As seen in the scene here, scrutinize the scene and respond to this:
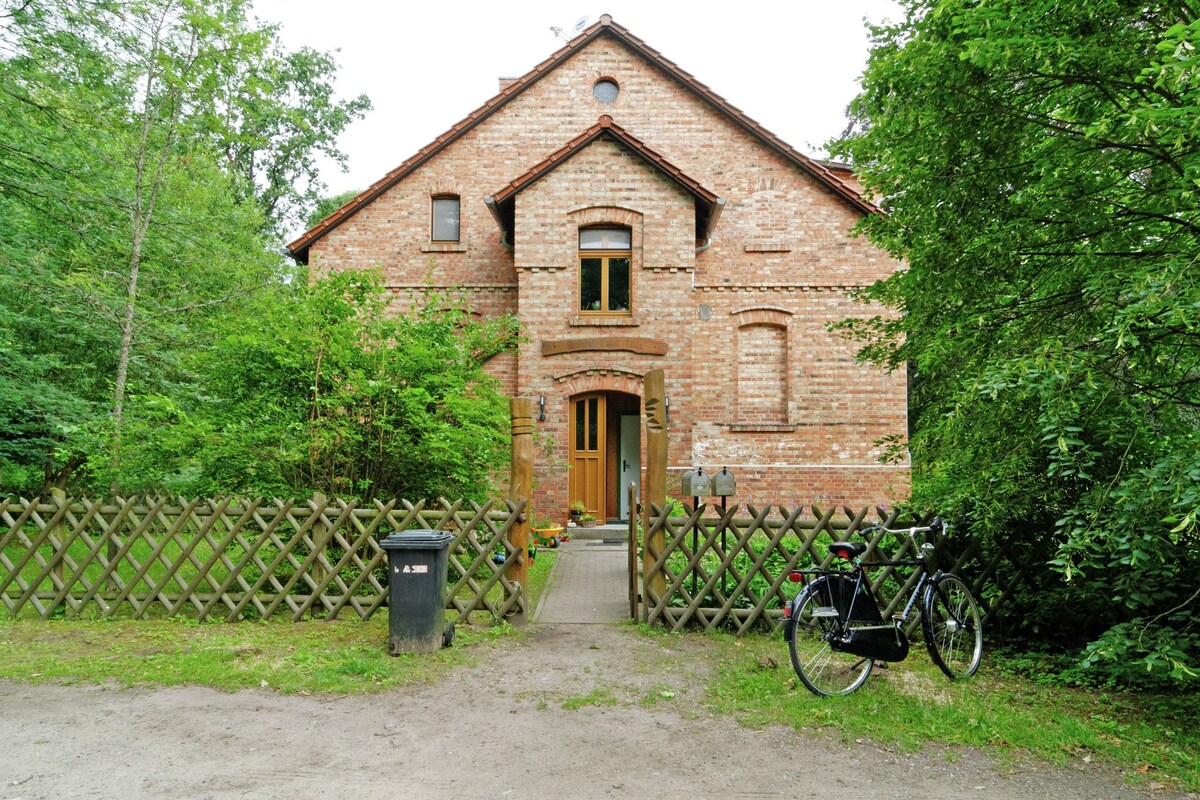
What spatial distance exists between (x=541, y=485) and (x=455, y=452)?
6758 millimetres

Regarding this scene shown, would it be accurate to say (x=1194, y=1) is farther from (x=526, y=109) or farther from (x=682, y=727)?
(x=526, y=109)

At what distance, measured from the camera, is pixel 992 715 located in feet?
16.0

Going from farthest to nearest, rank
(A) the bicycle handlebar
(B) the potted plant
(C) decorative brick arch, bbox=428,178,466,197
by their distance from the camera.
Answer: (C) decorative brick arch, bbox=428,178,466,197, (B) the potted plant, (A) the bicycle handlebar

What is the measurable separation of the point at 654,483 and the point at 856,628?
241 centimetres

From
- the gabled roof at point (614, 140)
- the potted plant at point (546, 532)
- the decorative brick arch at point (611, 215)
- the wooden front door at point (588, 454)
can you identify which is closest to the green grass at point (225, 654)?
the potted plant at point (546, 532)

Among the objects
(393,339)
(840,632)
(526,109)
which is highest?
(526,109)

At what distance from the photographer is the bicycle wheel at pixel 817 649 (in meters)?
5.22

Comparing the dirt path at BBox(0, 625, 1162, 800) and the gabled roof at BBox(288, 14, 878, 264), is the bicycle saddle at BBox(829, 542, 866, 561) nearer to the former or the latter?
the dirt path at BBox(0, 625, 1162, 800)

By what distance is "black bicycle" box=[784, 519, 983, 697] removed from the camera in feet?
17.4

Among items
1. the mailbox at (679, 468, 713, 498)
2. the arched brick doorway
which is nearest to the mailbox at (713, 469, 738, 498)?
the mailbox at (679, 468, 713, 498)

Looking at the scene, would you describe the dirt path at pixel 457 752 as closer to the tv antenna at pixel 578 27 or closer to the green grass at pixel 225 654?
the green grass at pixel 225 654

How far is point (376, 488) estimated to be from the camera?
320 inches

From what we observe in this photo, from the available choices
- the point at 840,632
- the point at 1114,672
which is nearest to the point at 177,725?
the point at 840,632

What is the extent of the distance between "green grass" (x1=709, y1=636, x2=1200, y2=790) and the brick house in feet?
27.9
